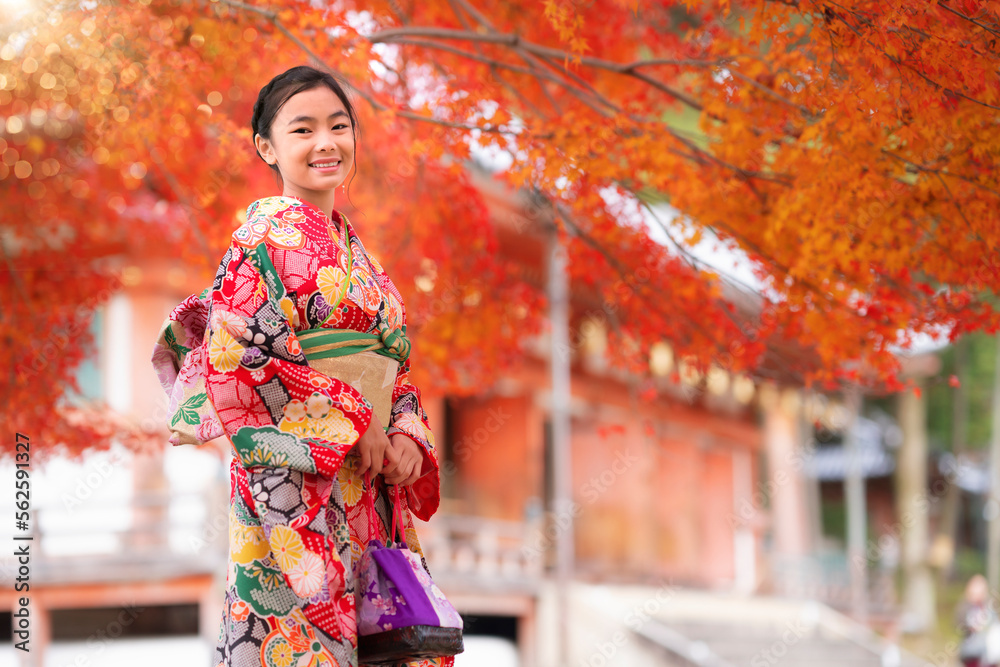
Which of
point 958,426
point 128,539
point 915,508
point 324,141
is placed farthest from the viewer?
point 958,426

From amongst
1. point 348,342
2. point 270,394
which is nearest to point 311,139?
point 348,342

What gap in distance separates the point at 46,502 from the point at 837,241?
10.5 meters

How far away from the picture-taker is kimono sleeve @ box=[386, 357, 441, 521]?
3.12m

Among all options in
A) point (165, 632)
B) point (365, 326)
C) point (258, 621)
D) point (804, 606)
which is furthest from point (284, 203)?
point (804, 606)

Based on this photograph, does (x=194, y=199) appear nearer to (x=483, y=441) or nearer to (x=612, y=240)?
(x=612, y=240)

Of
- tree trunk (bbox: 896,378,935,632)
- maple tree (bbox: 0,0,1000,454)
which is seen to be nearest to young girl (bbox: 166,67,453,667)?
maple tree (bbox: 0,0,1000,454)

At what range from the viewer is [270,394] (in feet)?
9.20

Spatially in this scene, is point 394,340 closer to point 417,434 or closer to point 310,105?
point 417,434

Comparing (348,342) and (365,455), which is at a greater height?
(348,342)

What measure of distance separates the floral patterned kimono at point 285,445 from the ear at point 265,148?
315 millimetres

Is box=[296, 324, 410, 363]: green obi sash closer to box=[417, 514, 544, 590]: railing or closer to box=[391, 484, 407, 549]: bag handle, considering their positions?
box=[391, 484, 407, 549]: bag handle

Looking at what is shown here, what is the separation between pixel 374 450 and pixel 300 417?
9.7 inches

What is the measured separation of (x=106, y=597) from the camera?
1200 cm

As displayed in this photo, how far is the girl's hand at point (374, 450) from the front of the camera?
9.59ft
